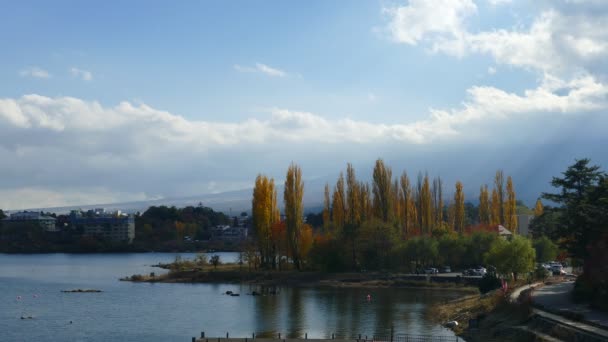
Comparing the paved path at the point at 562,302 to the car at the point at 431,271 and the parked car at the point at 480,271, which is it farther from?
the car at the point at 431,271

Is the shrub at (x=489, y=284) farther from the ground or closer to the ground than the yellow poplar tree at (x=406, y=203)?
closer to the ground

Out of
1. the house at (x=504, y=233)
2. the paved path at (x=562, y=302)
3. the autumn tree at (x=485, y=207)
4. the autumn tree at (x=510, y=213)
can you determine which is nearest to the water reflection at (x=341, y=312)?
the paved path at (x=562, y=302)

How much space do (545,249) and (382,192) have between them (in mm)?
15644

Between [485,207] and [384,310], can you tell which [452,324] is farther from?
[485,207]

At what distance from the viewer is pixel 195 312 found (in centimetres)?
4044

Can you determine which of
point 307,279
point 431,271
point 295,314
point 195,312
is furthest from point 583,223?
point 307,279

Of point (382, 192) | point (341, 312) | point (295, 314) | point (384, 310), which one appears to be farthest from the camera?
point (382, 192)

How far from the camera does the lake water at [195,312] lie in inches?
1294

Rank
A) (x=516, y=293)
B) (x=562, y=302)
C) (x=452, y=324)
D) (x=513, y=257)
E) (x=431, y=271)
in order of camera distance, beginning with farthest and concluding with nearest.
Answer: (x=431, y=271) < (x=513, y=257) < (x=516, y=293) < (x=452, y=324) < (x=562, y=302)

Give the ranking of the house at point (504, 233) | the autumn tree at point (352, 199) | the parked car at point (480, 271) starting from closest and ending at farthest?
1. the parked car at point (480, 271)
2. the house at point (504, 233)
3. the autumn tree at point (352, 199)

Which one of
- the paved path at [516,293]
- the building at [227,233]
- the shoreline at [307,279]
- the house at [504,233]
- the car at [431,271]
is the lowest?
the shoreline at [307,279]

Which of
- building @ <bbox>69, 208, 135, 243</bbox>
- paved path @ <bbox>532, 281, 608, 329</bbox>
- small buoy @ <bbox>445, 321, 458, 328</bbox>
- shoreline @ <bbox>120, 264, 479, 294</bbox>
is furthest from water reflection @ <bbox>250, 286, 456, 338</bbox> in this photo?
building @ <bbox>69, 208, 135, 243</bbox>

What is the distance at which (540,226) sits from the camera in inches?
2510

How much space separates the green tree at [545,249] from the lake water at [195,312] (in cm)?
1060
